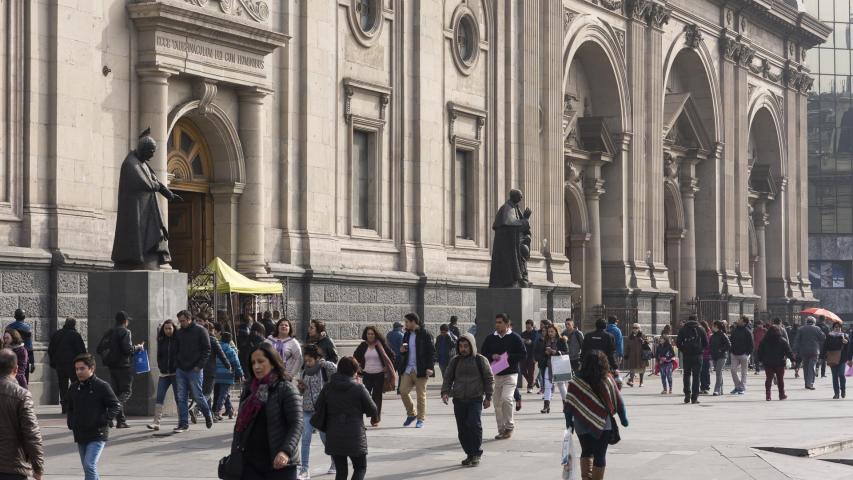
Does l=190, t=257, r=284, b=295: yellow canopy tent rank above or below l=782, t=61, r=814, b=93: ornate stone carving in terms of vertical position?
below

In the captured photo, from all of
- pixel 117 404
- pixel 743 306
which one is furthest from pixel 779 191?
pixel 117 404

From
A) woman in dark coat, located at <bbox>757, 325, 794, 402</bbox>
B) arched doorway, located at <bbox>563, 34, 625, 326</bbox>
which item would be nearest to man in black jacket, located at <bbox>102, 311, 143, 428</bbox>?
woman in dark coat, located at <bbox>757, 325, 794, 402</bbox>

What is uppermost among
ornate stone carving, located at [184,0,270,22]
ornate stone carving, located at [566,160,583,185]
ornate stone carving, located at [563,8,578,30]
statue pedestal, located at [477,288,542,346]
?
ornate stone carving, located at [563,8,578,30]

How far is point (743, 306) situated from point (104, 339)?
43089 mm

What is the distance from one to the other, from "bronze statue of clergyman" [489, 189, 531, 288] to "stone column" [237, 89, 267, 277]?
4.71m

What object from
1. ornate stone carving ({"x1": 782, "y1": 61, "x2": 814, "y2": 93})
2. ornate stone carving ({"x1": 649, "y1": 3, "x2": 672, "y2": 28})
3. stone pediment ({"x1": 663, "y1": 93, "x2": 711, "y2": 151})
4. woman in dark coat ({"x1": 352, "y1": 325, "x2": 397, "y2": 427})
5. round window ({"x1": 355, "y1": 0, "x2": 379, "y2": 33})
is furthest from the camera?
ornate stone carving ({"x1": 782, "y1": 61, "x2": 814, "y2": 93})

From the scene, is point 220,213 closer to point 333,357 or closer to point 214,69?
point 214,69

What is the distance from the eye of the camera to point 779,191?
69.8 meters

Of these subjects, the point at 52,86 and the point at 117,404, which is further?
the point at 52,86

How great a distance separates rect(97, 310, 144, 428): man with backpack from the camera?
22.8 metres

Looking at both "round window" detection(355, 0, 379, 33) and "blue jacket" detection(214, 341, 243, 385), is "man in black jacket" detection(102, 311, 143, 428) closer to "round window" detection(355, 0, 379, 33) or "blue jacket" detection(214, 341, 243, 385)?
"blue jacket" detection(214, 341, 243, 385)

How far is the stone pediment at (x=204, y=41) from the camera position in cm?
2997

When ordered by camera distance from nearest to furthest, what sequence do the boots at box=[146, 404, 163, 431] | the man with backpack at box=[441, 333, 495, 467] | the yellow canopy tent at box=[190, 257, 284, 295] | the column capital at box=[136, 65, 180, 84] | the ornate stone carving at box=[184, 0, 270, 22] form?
the man with backpack at box=[441, 333, 495, 467]
the boots at box=[146, 404, 163, 431]
the column capital at box=[136, 65, 180, 84]
the yellow canopy tent at box=[190, 257, 284, 295]
the ornate stone carving at box=[184, 0, 270, 22]

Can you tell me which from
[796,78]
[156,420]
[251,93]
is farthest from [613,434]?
[796,78]
